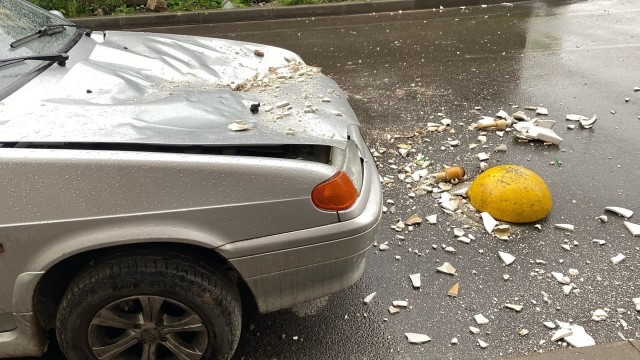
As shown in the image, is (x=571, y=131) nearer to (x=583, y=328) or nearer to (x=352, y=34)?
(x=583, y=328)

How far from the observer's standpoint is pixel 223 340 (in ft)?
7.64

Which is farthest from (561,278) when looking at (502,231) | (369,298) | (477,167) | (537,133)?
(537,133)

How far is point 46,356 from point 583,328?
117 inches

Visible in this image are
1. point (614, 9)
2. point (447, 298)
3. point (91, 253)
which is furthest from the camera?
point (614, 9)

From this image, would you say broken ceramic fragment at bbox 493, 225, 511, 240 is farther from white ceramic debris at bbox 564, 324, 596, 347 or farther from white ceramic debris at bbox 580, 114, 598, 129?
white ceramic debris at bbox 580, 114, 598, 129

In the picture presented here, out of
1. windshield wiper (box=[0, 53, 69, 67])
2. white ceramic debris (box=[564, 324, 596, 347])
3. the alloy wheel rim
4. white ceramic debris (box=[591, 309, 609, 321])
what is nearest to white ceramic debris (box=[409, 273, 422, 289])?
white ceramic debris (box=[564, 324, 596, 347])

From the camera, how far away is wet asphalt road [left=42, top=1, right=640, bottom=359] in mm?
2818

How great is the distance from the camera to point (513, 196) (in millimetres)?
3664

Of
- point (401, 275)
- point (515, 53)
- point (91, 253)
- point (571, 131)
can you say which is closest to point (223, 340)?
point (91, 253)

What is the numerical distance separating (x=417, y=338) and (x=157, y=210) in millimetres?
1616

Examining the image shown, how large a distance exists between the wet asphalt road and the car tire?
1.55 feet

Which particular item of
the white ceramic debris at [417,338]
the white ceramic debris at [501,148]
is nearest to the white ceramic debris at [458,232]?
the white ceramic debris at [417,338]

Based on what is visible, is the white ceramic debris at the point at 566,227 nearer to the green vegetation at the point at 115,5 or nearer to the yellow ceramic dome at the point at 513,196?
the yellow ceramic dome at the point at 513,196

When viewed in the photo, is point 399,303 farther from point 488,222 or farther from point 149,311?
point 149,311
